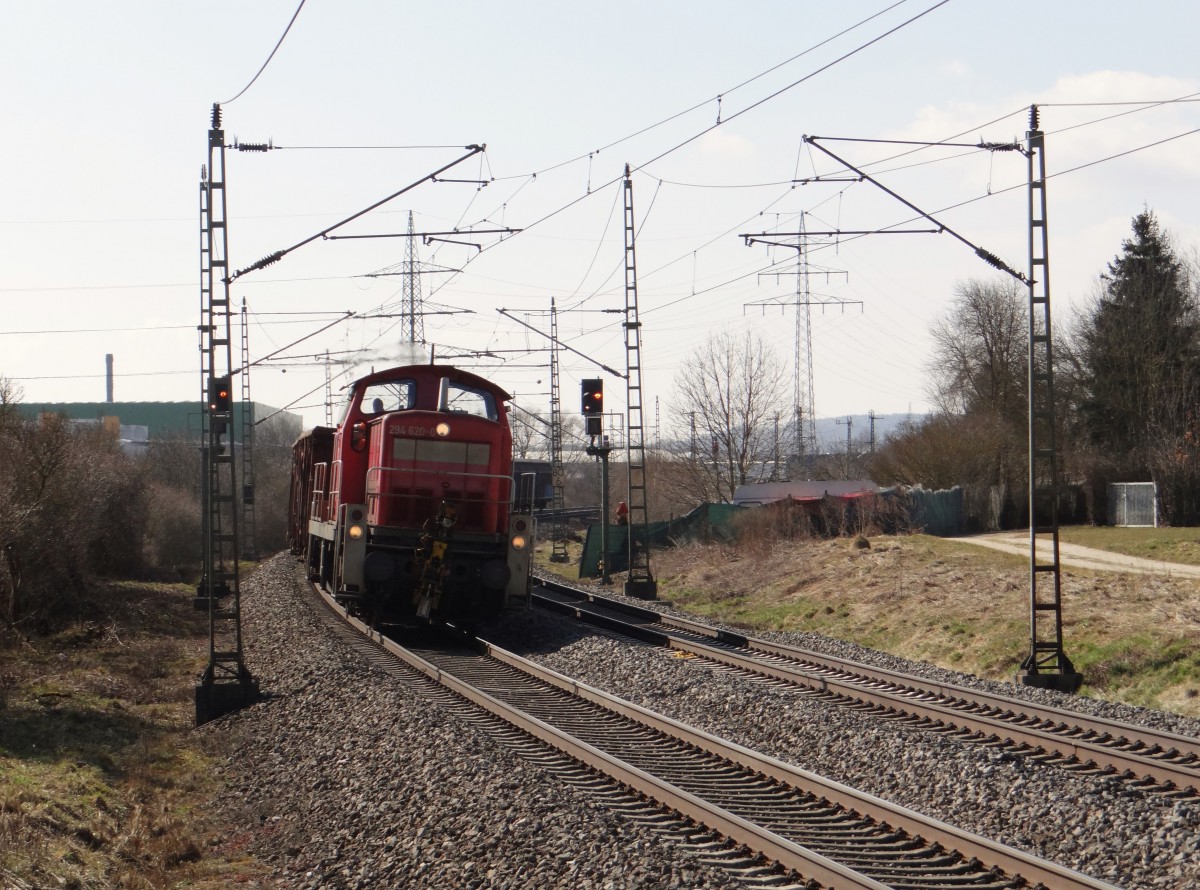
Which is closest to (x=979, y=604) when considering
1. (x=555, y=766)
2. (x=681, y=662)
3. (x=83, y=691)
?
(x=681, y=662)

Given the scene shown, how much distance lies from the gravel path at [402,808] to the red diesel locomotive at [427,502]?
3783mm

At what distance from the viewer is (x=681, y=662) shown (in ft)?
49.0

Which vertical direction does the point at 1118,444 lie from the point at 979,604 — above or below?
above

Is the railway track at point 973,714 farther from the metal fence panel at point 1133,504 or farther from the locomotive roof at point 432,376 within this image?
the metal fence panel at point 1133,504

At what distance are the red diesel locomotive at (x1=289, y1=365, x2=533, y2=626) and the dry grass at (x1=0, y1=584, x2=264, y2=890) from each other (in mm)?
3163

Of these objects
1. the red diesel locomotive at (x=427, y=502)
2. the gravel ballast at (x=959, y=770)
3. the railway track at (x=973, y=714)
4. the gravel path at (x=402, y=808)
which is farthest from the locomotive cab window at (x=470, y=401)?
the gravel path at (x=402, y=808)

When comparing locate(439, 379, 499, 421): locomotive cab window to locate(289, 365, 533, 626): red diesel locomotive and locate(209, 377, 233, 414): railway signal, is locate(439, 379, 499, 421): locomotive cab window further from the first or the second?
locate(209, 377, 233, 414): railway signal

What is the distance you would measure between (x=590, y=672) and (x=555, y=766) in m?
5.49

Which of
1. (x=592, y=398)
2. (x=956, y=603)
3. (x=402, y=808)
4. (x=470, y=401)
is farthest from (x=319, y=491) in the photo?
(x=402, y=808)

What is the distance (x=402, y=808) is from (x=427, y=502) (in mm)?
9444

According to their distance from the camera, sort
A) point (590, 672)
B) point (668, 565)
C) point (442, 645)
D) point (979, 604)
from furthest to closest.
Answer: point (668, 565), point (979, 604), point (442, 645), point (590, 672)

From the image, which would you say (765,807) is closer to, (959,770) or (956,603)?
(959,770)

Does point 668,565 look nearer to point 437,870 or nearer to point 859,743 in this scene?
point 859,743

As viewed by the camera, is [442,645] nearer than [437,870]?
No
